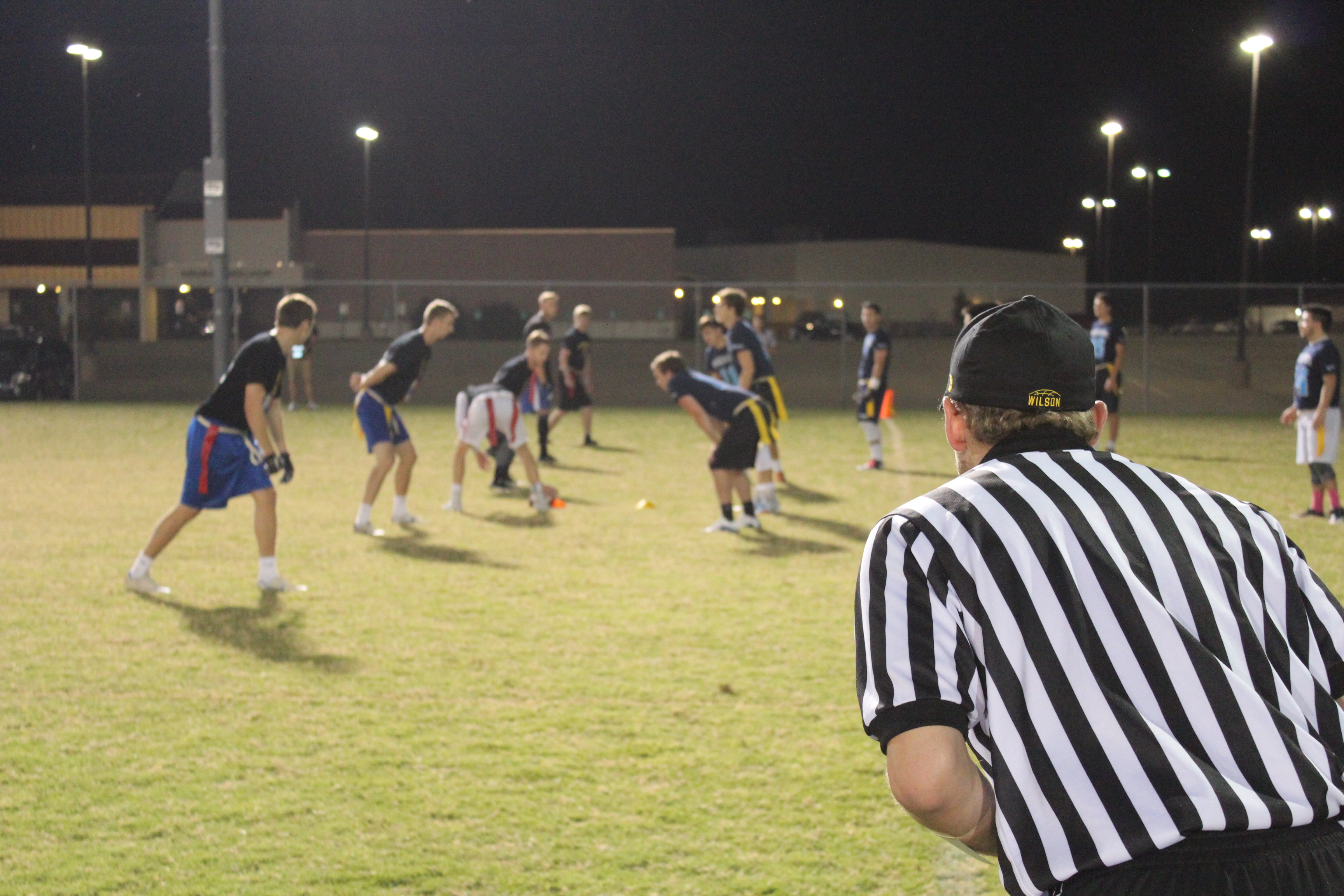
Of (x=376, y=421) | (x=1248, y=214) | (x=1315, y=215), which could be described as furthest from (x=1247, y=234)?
(x=376, y=421)

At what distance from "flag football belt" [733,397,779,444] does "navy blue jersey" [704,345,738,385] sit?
3126 mm

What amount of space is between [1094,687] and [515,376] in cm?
1134

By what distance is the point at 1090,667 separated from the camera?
5.40ft

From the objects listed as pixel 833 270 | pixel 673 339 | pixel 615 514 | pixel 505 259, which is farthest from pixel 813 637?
pixel 833 270

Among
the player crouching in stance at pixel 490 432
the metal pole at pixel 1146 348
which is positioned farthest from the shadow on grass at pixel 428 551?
the metal pole at pixel 1146 348

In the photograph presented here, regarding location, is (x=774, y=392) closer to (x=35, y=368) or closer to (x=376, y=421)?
(x=376, y=421)

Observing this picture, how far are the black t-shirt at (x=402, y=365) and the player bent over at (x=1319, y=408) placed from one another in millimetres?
7548

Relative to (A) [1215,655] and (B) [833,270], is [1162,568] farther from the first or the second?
(B) [833,270]

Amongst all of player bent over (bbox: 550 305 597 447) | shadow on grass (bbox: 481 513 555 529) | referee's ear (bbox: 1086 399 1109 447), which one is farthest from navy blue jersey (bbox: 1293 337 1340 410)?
referee's ear (bbox: 1086 399 1109 447)

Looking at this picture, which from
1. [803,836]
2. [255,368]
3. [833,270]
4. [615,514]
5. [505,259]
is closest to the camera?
[803,836]

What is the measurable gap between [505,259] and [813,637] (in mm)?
50105

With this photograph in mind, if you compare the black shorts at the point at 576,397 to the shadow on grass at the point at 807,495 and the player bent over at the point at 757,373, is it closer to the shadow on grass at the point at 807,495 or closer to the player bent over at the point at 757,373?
the player bent over at the point at 757,373

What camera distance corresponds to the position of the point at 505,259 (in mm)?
55344

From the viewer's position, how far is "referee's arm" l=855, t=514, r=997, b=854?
5.46 ft
